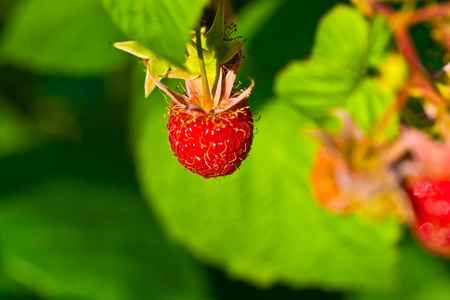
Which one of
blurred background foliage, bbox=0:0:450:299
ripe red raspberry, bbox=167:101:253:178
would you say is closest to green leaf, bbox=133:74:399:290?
blurred background foliage, bbox=0:0:450:299

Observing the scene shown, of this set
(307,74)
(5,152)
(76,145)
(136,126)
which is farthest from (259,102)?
(5,152)

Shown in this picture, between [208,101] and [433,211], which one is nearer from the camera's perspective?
[208,101]

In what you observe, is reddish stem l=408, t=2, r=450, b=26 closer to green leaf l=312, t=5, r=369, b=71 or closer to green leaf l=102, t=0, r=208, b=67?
green leaf l=312, t=5, r=369, b=71

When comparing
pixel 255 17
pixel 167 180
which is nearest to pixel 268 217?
pixel 167 180

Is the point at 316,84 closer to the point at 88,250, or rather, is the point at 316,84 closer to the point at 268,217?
the point at 268,217

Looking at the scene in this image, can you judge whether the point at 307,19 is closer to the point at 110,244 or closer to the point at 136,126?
the point at 136,126

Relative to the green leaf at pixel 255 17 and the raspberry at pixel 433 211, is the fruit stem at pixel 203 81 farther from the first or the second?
the green leaf at pixel 255 17
